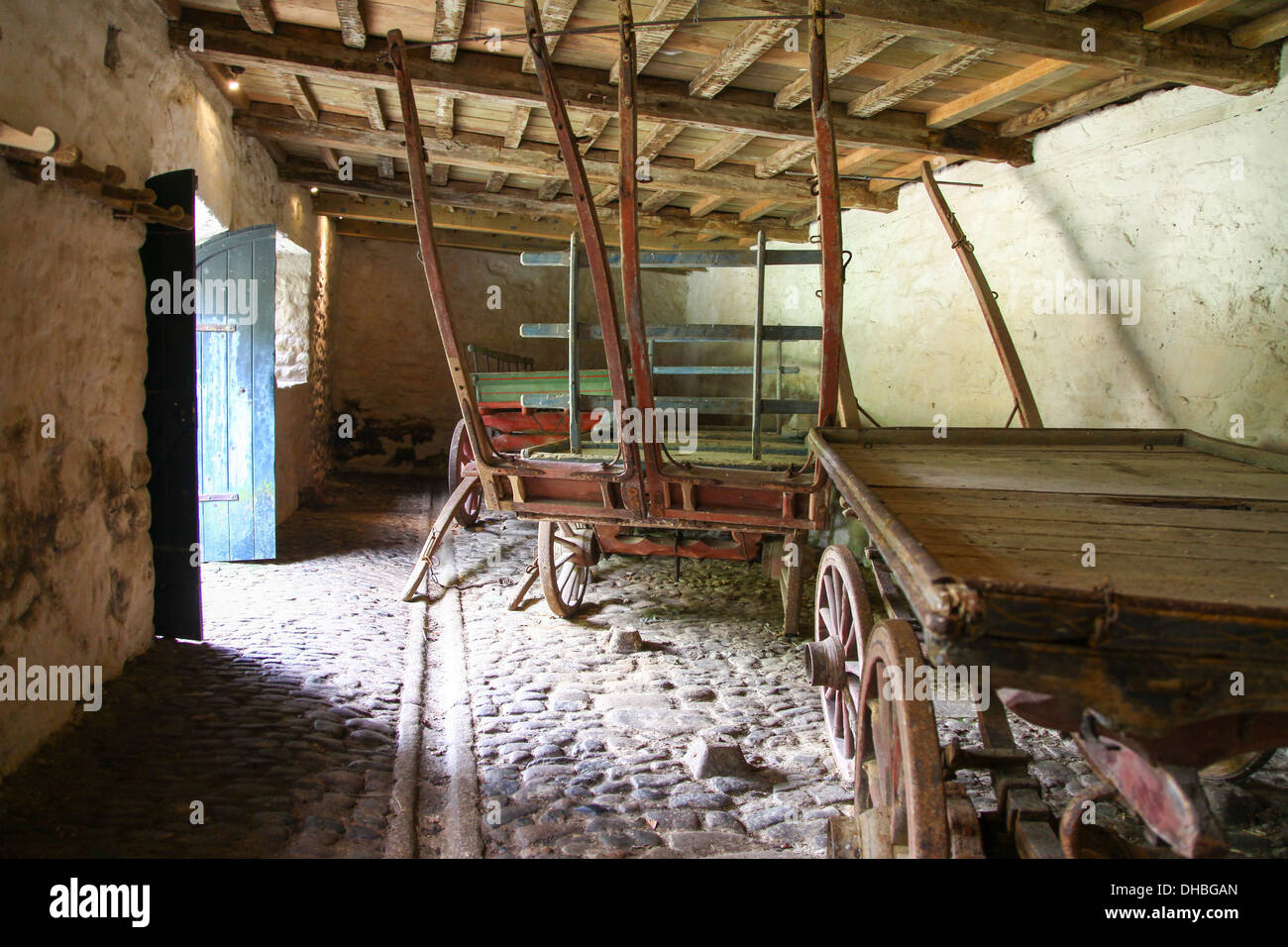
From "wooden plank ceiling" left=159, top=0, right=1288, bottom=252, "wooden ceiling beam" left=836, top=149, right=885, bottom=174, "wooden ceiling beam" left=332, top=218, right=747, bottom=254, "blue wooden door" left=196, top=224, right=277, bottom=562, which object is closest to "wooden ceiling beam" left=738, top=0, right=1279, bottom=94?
"wooden plank ceiling" left=159, top=0, right=1288, bottom=252

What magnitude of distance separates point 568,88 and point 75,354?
297 centimetres

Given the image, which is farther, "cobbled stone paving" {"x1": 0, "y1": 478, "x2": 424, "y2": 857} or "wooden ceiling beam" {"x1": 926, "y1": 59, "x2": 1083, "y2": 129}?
"wooden ceiling beam" {"x1": 926, "y1": 59, "x2": 1083, "y2": 129}

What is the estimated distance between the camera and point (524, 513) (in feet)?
14.0

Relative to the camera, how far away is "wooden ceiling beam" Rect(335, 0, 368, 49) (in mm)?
4047

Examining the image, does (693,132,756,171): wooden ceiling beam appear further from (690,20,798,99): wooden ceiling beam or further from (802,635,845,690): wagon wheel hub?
(802,635,845,690): wagon wheel hub

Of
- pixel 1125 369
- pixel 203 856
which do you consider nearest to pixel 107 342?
pixel 203 856

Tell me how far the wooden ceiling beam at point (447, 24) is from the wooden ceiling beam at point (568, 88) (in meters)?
0.07

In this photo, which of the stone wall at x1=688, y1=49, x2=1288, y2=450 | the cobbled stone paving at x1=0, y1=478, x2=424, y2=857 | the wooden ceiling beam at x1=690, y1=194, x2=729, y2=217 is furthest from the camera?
the wooden ceiling beam at x1=690, y1=194, x2=729, y2=217

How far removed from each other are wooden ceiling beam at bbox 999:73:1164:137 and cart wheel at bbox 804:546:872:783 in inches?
127

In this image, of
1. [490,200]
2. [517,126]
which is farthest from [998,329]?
[490,200]

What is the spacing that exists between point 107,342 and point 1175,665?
3.97m

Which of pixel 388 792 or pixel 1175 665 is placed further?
pixel 388 792

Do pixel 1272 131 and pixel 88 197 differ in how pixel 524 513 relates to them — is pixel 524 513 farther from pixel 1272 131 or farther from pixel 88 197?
pixel 1272 131
